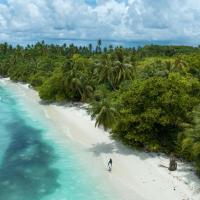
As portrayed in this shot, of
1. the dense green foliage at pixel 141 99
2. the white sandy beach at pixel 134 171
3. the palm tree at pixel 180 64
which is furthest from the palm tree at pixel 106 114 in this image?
the palm tree at pixel 180 64

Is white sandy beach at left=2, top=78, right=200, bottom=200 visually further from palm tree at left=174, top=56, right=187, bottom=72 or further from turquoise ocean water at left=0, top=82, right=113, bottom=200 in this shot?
palm tree at left=174, top=56, right=187, bottom=72

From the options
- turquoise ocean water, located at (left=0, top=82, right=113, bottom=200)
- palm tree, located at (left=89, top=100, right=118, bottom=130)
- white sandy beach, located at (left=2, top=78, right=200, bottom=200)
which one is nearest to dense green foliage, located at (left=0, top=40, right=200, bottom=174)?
palm tree, located at (left=89, top=100, right=118, bottom=130)

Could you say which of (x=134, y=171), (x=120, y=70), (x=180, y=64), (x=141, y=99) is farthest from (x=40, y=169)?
(x=180, y=64)

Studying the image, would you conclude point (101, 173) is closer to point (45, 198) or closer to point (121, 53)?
point (45, 198)

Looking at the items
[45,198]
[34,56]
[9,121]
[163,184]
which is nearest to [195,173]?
[163,184]

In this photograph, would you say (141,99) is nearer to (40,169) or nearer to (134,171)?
(134,171)

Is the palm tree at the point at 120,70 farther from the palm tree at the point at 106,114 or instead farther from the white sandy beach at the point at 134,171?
the palm tree at the point at 106,114
